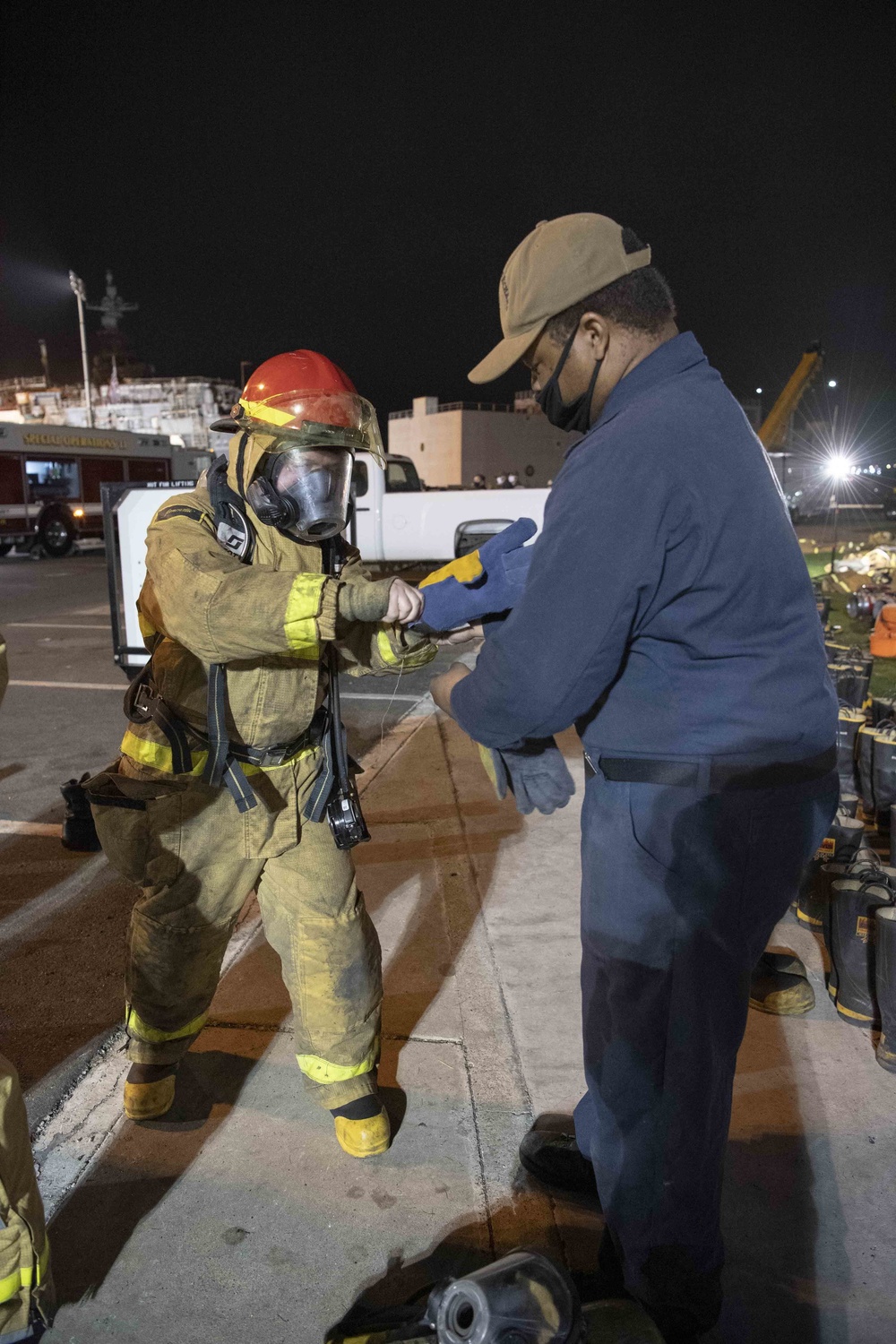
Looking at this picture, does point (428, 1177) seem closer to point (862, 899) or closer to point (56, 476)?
point (862, 899)

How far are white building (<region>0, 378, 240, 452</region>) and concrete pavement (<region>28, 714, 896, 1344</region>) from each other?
5210 centimetres

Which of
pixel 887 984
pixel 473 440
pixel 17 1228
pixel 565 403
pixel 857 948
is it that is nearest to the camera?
pixel 17 1228

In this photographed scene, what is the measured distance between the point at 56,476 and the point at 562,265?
23537mm

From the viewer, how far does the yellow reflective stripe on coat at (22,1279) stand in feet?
4.91

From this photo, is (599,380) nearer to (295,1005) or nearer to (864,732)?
(295,1005)

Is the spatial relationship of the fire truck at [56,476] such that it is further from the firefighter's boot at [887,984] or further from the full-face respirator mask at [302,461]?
the firefighter's boot at [887,984]

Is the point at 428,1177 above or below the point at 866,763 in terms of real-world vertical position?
below

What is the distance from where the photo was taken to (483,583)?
211 centimetres

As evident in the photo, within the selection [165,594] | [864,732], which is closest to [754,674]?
[165,594]

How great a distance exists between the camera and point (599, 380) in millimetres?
1687

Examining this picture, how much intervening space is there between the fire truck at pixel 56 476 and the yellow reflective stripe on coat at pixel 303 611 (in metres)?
19.4

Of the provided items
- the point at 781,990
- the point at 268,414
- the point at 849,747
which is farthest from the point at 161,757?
the point at 849,747

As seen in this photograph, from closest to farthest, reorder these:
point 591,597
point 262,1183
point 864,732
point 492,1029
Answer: point 591,597, point 262,1183, point 492,1029, point 864,732

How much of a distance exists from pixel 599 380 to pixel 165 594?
110 cm
